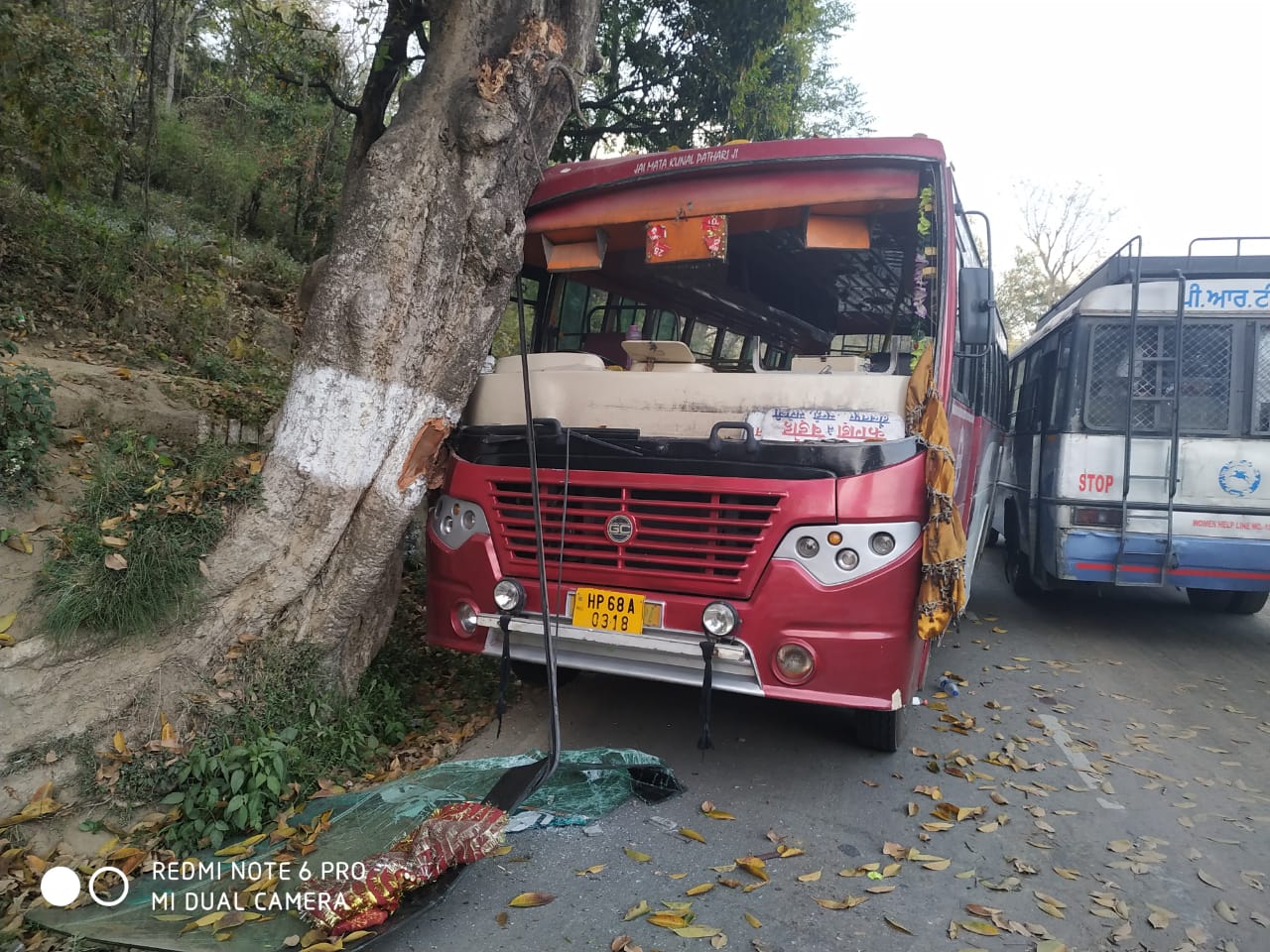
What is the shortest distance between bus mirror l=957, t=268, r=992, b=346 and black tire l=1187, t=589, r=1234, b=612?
18.9 ft

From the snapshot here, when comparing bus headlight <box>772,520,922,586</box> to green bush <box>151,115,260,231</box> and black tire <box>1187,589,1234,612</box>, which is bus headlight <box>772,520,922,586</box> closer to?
black tire <box>1187,589,1234,612</box>

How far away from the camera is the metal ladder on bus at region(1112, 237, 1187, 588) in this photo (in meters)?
6.34

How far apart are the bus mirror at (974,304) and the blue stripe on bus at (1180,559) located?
324 centimetres

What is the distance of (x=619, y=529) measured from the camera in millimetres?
3850

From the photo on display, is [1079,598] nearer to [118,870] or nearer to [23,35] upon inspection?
[118,870]

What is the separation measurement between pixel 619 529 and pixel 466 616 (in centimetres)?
93

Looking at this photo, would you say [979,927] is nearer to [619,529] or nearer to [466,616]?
[619,529]

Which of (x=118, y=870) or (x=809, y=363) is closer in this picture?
(x=118, y=870)

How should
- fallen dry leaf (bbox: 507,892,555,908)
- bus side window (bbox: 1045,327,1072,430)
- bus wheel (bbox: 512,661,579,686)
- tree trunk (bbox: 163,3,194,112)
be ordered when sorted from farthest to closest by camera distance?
tree trunk (bbox: 163,3,194,112)
bus side window (bbox: 1045,327,1072,430)
bus wheel (bbox: 512,661,579,686)
fallen dry leaf (bbox: 507,892,555,908)

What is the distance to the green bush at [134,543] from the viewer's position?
357 centimetres

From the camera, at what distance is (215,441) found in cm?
462

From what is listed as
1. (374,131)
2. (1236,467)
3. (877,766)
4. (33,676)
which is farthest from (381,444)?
(1236,467)

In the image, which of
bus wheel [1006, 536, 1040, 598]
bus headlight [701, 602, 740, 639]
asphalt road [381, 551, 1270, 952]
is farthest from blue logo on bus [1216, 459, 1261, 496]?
bus headlight [701, 602, 740, 639]

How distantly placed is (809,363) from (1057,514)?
146 inches
